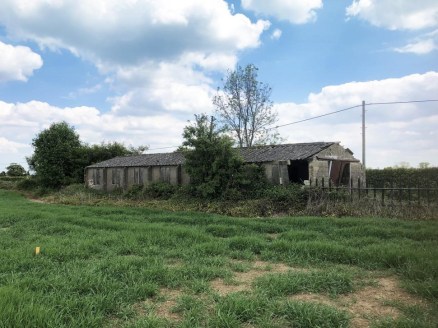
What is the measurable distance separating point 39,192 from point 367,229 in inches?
1144

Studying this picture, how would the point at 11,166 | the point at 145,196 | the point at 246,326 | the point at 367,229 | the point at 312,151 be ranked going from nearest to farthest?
1. the point at 246,326
2. the point at 367,229
3. the point at 312,151
4. the point at 145,196
5. the point at 11,166

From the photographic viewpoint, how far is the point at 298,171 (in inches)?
764

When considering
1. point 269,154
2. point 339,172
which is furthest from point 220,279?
point 339,172

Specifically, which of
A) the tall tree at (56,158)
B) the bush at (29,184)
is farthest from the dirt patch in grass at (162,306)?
the bush at (29,184)

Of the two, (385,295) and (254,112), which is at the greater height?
(254,112)

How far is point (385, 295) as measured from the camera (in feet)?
16.7

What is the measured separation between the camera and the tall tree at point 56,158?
3231cm

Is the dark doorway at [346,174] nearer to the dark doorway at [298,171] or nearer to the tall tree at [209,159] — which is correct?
the dark doorway at [298,171]

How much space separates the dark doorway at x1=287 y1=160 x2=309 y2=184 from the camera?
62.4 feet

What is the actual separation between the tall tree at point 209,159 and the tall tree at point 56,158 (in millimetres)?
18214

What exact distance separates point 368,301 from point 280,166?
1405 cm

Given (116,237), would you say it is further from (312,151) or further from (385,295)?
(312,151)

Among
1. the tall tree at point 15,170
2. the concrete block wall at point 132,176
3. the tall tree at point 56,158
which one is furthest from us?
the tall tree at point 15,170

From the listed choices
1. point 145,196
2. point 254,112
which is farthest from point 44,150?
point 254,112
